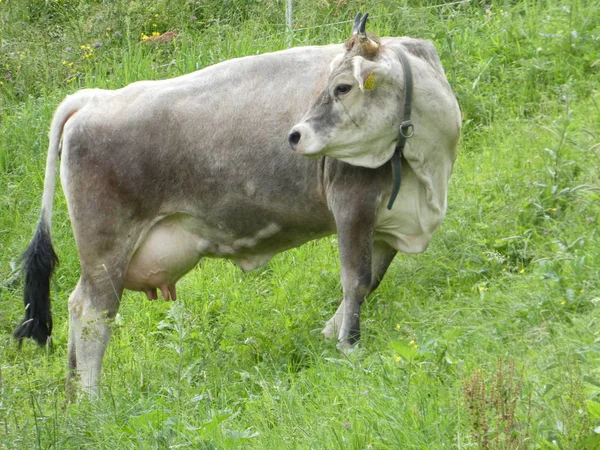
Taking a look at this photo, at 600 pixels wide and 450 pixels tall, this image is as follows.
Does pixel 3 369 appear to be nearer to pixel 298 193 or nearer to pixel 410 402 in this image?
pixel 298 193

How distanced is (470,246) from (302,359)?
1.47 metres

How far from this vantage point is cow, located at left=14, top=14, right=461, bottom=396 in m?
6.23

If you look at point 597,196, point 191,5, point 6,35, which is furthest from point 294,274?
point 6,35

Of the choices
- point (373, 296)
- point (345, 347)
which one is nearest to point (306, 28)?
point (373, 296)

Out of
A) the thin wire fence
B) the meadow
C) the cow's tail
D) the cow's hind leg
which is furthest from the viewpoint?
the thin wire fence

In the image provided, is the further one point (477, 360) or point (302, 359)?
point (302, 359)

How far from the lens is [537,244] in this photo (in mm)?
7043

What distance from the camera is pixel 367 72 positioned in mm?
6027

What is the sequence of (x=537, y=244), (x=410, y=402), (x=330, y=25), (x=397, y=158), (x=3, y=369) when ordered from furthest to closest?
1. (x=330, y=25)
2. (x=537, y=244)
3. (x=397, y=158)
4. (x=3, y=369)
5. (x=410, y=402)

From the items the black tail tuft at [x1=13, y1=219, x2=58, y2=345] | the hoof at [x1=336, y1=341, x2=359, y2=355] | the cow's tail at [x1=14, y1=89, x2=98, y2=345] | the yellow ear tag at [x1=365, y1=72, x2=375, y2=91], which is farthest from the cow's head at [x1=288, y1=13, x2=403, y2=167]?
the black tail tuft at [x1=13, y1=219, x2=58, y2=345]

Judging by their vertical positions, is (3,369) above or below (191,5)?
above

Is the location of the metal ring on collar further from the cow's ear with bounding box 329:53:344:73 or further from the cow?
the cow's ear with bounding box 329:53:344:73

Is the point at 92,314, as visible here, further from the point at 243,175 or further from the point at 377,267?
the point at 377,267

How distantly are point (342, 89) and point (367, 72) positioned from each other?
6.8 inches
